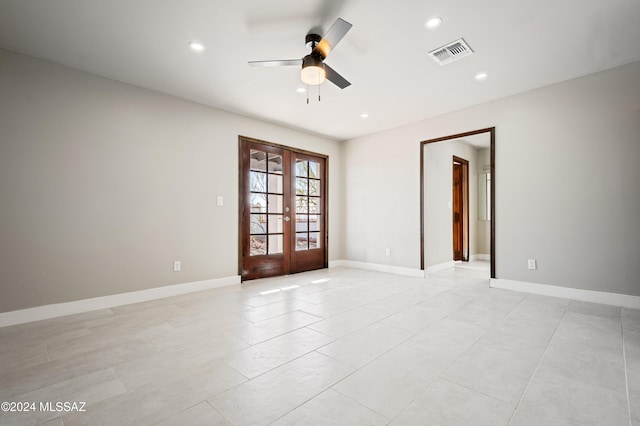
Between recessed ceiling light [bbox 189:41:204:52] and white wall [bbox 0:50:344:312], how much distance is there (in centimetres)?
131

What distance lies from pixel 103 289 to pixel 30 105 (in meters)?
2.06

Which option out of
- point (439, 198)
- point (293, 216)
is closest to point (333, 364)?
point (293, 216)

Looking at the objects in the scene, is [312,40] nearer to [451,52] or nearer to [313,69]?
Result: [313,69]

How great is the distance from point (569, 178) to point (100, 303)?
5.72 metres

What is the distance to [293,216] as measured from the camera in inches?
209

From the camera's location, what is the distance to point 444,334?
2.46m

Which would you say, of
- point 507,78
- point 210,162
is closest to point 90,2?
point 210,162

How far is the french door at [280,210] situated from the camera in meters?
4.69

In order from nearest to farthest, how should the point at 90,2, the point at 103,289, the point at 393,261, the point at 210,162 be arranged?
the point at 90,2 → the point at 103,289 → the point at 210,162 → the point at 393,261

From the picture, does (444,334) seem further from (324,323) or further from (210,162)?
(210,162)

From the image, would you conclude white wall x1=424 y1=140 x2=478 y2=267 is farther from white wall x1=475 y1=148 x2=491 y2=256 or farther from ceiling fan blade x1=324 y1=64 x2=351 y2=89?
ceiling fan blade x1=324 y1=64 x2=351 y2=89

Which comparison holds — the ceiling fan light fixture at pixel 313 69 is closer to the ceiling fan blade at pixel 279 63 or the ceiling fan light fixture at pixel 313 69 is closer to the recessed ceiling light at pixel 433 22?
the ceiling fan blade at pixel 279 63

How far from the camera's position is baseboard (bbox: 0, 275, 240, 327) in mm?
2818

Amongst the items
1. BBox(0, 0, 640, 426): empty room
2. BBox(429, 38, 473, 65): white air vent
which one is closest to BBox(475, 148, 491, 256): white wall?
BBox(0, 0, 640, 426): empty room
